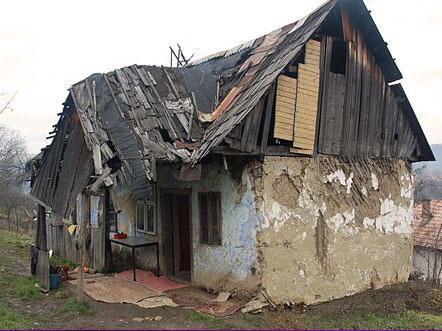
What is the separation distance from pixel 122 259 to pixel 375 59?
888cm

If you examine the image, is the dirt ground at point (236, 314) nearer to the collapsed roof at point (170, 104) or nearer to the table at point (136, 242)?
the table at point (136, 242)

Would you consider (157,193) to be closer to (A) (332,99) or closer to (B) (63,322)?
(B) (63,322)

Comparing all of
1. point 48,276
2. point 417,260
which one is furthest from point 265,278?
point 417,260

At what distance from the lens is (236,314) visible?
8953 mm

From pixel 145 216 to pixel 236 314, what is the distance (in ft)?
15.6

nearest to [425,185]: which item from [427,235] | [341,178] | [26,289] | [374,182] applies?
[427,235]

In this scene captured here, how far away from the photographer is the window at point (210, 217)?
10.4m

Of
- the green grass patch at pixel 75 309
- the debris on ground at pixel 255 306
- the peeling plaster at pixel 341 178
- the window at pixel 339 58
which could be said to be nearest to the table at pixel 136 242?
the green grass patch at pixel 75 309

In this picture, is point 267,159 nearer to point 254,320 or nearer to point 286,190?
point 286,190

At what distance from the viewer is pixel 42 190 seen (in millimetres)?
12133

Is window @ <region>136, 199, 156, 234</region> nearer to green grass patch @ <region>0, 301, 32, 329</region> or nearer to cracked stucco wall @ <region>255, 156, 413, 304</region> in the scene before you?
green grass patch @ <region>0, 301, 32, 329</region>

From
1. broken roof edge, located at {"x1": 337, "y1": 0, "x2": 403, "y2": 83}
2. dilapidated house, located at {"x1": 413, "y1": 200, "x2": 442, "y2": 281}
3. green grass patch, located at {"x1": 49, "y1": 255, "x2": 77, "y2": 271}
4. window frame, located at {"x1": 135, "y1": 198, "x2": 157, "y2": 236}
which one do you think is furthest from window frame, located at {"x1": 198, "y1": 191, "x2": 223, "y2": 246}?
dilapidated house, located at {"x1": 413, "y1": 200, "x2": 442, "y2": 281}

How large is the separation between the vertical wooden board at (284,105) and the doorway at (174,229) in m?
3.43

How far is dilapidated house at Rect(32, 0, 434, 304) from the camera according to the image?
9531 millimetres
